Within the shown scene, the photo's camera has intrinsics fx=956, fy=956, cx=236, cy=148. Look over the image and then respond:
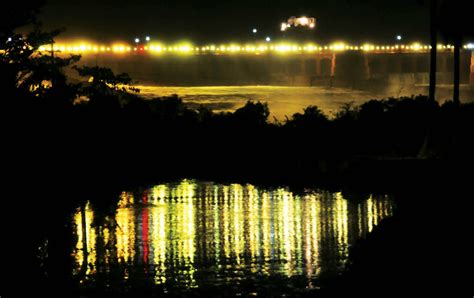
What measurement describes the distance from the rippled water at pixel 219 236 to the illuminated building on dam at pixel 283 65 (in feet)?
296

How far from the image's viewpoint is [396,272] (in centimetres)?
1149

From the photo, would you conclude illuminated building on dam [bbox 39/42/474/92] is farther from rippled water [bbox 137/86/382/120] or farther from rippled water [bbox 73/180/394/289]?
rippled water [bbox 73/180/394/289]

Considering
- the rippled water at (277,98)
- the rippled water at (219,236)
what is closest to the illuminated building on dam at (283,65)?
the rippled water at (277,98)

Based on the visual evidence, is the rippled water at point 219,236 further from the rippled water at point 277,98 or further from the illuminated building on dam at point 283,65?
the illuminated building on dam at point 283,65

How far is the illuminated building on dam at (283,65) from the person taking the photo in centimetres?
11656

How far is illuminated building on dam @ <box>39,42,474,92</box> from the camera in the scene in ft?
382

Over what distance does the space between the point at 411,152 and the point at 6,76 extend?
64.8 ft

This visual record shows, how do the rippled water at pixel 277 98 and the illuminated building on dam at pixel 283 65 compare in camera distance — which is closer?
the rippled water at pixel 277 98

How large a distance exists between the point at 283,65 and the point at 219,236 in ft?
381

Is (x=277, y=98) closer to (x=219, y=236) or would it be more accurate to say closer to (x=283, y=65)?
(x=283, y=65)

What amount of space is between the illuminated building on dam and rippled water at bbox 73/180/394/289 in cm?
9016

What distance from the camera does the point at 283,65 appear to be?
133 metres

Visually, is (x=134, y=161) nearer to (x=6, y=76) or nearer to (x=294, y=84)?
(x=6, y=76)

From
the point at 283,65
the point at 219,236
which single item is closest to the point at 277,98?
the point at 283,65
